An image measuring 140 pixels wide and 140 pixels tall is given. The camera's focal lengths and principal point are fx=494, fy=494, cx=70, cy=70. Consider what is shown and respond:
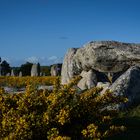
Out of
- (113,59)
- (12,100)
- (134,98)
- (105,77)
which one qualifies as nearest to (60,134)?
(12,100)

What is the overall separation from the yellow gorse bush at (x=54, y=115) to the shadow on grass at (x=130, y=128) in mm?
2148

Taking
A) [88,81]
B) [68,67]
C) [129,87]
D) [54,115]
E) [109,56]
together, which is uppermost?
[109,56]

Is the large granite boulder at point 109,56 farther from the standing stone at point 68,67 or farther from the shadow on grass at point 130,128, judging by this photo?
the shadow on grass at point 130,128

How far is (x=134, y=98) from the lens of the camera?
755 inches

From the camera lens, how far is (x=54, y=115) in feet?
32.5

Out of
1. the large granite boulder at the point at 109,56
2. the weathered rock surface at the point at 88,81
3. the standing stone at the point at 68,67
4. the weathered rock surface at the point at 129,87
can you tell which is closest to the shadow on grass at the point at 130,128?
the weathered rock surface at the point at 129,87

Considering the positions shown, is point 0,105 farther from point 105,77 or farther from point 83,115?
point 105,77

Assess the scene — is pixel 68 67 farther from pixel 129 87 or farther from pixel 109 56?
pixel 129 87

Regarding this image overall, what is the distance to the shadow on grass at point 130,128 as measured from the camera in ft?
42.1

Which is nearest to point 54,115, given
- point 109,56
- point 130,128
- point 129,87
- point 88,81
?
point 130,128

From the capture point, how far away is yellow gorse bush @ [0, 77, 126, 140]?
375 inches

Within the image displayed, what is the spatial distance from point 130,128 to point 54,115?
4.57 metres

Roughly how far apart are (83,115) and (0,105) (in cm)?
174

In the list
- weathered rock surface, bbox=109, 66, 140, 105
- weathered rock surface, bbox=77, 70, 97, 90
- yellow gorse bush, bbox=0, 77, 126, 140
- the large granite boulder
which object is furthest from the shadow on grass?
weathered rock surface, bbox=77, 70, 97, 90
